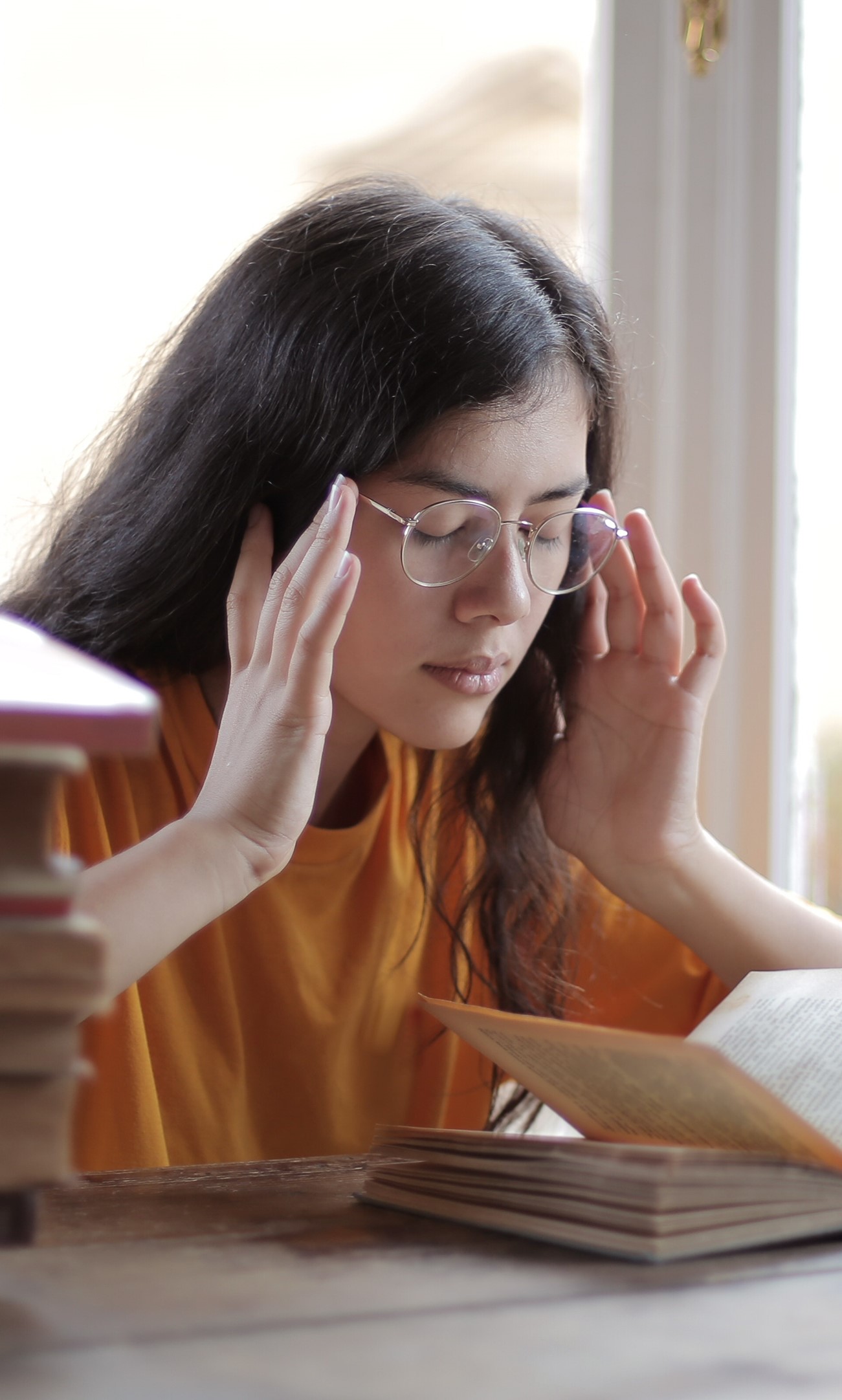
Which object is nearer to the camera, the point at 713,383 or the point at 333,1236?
the point at 333,1236

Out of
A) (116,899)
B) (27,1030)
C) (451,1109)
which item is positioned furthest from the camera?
(451,1109)

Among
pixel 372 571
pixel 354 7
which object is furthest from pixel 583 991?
pixel 354 7

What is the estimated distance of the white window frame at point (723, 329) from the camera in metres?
1.90

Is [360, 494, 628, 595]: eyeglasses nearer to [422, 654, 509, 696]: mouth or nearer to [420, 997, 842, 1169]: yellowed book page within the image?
[422, 654, 509, 696]: mouth

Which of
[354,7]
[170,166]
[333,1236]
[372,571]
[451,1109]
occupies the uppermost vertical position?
[354,7]

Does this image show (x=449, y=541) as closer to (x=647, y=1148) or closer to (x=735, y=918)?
(x=735, y=918)

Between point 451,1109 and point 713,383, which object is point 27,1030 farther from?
point 713,383

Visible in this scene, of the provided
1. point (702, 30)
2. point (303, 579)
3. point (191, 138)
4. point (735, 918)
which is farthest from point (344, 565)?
point (702, 30)

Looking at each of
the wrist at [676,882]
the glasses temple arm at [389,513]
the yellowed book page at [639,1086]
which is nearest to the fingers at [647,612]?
the wrist at [676,882]

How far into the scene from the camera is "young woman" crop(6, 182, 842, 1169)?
1.08 meters

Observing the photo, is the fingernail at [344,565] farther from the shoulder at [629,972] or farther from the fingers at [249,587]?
the shoulder at [629,972]

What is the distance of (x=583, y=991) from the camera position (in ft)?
4.52

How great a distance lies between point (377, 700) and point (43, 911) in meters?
0.68

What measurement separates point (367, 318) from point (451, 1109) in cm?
74
